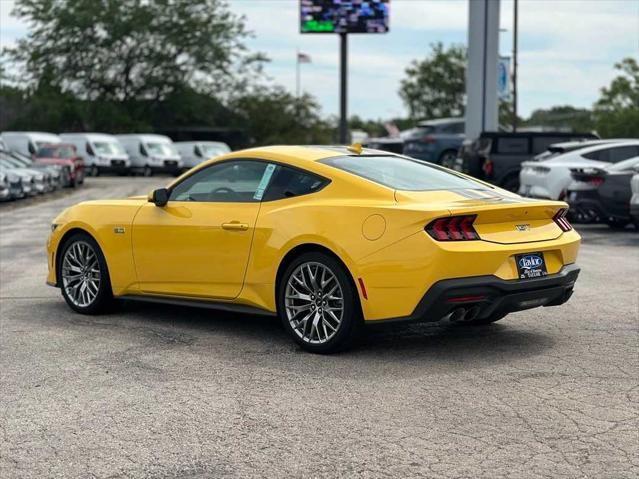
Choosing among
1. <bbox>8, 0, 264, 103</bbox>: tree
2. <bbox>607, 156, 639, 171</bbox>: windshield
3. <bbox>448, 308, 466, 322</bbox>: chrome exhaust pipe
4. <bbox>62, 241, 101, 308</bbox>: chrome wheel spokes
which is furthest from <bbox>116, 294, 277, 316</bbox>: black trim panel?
<bbox>8, 0, 264, 103</bbox>: tree

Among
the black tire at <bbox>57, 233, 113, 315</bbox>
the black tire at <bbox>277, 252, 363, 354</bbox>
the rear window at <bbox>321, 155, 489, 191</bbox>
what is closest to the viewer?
the black tire at <bbox>277, 252, 363, 354</bbox>

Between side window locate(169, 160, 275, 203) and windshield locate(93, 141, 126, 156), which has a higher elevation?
side window locate(169, 160, 275, 203)

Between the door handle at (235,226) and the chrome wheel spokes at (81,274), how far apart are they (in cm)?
162

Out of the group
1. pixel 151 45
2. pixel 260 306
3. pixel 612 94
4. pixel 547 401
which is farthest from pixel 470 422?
pixel 612 94

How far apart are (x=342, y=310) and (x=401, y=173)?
133 centimetres

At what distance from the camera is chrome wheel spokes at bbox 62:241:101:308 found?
906 cm

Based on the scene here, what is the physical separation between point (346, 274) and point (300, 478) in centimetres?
261

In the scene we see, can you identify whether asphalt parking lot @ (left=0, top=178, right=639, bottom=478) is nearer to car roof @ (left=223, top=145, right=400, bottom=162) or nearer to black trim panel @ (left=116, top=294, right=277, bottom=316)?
black trim panel @ (left=116, top=294, right=277, bottom=316)

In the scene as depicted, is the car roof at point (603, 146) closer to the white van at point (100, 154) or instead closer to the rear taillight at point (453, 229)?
the rear taillight at point (453, 229)

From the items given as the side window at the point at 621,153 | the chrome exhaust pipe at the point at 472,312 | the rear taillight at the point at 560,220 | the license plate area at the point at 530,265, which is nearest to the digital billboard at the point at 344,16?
the side window at the point at 621,153

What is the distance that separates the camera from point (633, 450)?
5059 mm

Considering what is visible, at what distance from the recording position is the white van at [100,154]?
159 ft

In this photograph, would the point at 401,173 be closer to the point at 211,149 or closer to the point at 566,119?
the point at 211,149

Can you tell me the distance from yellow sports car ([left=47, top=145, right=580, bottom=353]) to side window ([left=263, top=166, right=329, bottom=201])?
11mm
